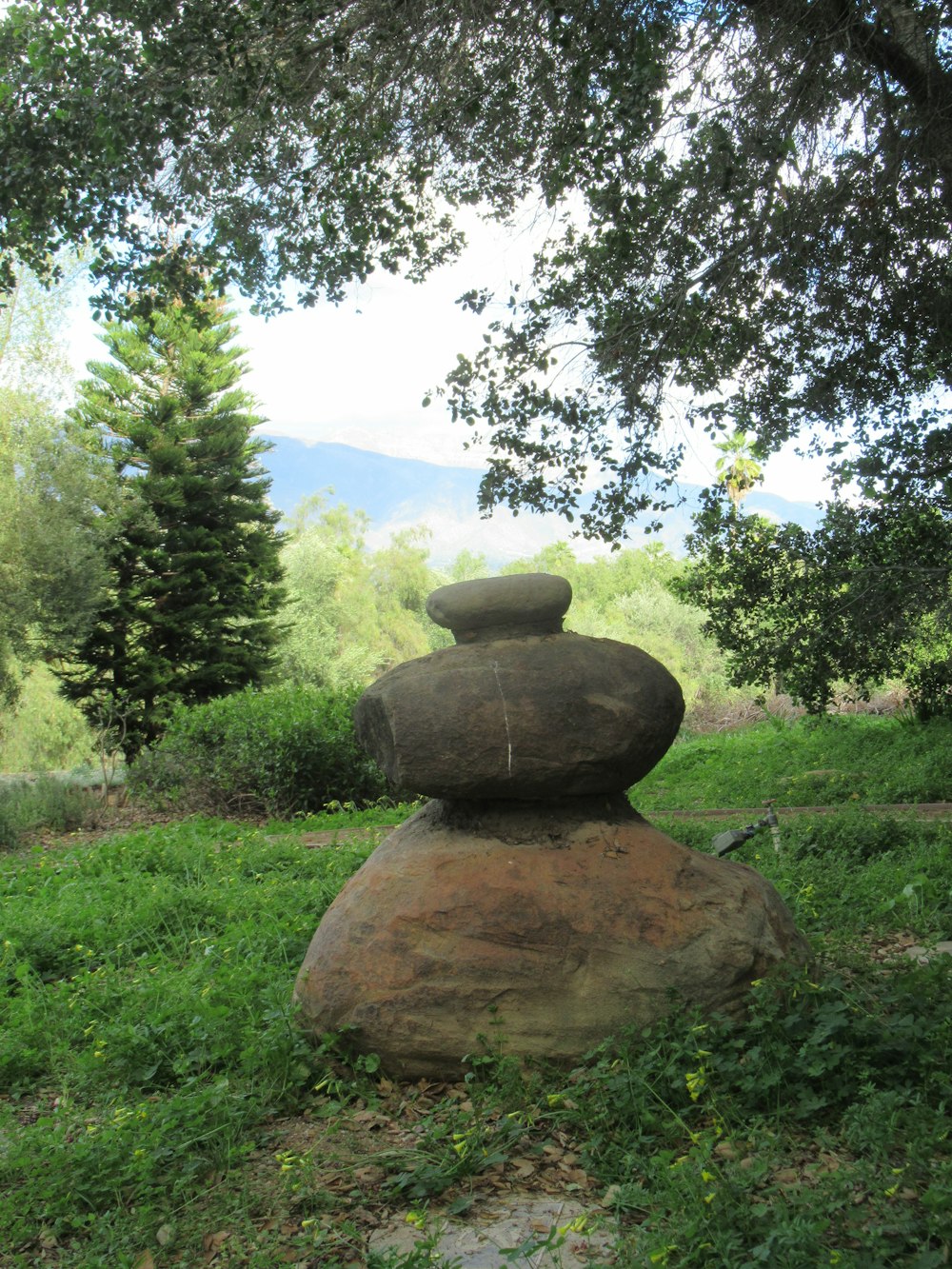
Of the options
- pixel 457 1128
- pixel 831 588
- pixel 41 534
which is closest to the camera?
pixel 457 1128

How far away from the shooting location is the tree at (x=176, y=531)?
21.9m

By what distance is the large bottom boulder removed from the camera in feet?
14.7

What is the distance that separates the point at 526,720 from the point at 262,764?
8.01 meters

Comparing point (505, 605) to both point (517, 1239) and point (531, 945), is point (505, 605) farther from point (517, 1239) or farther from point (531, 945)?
point (517, 1239)

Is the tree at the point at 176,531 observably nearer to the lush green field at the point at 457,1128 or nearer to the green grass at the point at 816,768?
the green grass at the point at 816,768

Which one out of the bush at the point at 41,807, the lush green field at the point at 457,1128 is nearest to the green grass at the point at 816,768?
the lush green field at the point at 457,1128

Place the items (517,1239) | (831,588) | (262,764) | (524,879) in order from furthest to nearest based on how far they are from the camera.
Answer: (262,764)
(831,588)
(524,879)
(517,1239)

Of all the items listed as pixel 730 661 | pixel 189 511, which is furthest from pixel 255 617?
pixel 730 661

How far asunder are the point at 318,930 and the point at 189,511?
19.2 metres

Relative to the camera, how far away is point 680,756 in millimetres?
16547

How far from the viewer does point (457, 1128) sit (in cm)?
395

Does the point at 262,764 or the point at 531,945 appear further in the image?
the point at 262,764

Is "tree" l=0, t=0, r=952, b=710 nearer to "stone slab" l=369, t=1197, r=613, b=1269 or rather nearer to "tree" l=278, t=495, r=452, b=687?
"stone slab" l=369, t=1197, r=613, b=1269

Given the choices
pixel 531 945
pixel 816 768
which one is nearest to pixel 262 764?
pixel 816 768
